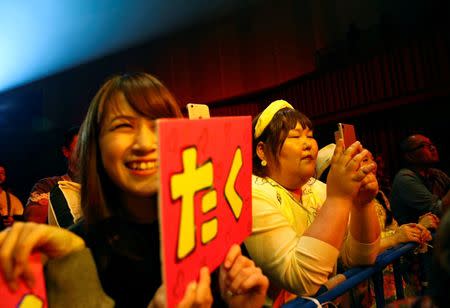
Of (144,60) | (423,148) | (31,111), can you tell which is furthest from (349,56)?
(31,111)

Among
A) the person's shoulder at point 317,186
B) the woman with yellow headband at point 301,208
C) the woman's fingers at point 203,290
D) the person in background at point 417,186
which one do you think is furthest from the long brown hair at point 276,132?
the person in background at point 417,186

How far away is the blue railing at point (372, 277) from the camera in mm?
1144

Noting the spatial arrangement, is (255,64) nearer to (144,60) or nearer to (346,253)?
(144,60)

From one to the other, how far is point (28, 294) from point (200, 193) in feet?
1.01

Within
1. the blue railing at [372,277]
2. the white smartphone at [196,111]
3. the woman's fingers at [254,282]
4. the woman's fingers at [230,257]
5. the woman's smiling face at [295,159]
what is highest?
the white smartphone at [196,111]

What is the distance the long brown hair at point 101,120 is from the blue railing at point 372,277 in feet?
1.82

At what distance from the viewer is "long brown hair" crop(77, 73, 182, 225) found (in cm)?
87

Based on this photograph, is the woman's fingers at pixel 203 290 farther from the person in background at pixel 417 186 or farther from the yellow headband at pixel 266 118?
the person in background at pixel 417 186

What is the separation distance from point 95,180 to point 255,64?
641 cm

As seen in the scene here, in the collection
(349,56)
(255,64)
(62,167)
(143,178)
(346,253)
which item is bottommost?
(346,253)

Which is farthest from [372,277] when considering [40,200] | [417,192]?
[40,200]

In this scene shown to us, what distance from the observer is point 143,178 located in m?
0.80

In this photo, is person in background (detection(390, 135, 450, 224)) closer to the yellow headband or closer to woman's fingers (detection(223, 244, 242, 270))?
the yellow headband

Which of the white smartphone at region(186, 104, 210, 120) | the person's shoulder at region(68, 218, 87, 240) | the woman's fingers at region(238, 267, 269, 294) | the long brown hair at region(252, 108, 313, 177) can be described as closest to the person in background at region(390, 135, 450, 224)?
the long brown hair at region(252, 108, 313, 177)
